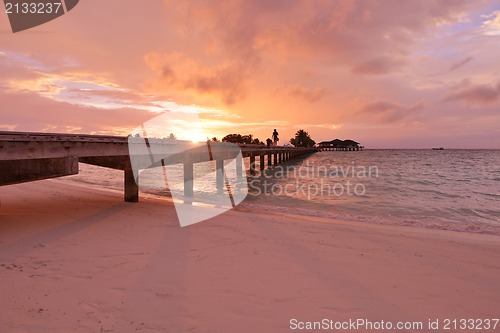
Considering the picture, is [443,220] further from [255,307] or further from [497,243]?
[255,307]

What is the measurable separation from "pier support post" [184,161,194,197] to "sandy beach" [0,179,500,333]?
8.81 m

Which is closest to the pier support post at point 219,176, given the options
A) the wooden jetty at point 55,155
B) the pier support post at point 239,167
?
the pier support post at point 239,167

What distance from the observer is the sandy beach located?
14.5ft

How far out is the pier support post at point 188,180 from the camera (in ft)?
61.8

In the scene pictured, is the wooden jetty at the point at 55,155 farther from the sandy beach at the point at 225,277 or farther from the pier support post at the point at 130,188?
the sandy beach at the point at 225,277

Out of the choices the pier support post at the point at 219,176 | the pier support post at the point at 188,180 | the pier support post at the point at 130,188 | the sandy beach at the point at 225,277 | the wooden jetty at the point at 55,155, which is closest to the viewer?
the sandy beach at the point at 225,277

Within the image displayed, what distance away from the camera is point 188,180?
1927 cm

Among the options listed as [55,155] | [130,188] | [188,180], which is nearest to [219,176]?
[188,180]

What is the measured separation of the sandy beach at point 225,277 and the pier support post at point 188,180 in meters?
8.81

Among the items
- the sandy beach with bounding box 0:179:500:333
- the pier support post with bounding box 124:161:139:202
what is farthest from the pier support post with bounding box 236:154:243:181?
the sandy beach with bounding box 0:179:500:333

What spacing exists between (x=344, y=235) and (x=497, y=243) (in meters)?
5.30

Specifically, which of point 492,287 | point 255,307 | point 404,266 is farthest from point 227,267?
point 492,287

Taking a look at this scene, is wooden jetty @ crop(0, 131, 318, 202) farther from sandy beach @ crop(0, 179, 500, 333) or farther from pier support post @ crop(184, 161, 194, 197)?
pier support post @ crop(184, 161, 194, 197)

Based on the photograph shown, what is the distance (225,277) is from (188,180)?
14.0 m
